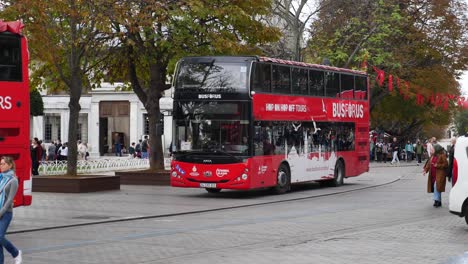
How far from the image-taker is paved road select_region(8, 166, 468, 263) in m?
13.4

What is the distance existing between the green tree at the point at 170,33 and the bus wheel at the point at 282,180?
5.12m

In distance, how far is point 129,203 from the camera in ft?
82.0

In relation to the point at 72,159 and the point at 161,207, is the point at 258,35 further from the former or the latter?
the point at 161,207

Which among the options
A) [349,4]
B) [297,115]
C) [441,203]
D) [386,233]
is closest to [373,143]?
[349,4]

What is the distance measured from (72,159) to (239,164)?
6545 millimetres

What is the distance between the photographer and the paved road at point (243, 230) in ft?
43.8

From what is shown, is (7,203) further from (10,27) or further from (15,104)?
(10,27)

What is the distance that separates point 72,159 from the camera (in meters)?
29.6

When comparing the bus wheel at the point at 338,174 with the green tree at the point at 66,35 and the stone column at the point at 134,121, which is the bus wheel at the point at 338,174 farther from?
the stone column at the point at 134,121

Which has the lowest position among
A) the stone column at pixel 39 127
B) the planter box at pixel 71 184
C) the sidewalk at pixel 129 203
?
the sidewalk at pixel 129 203

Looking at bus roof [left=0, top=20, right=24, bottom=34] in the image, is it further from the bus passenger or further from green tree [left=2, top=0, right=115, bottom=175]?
the bus passenger

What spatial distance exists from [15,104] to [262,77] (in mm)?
10921

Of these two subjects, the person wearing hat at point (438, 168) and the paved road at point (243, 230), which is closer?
the paved road at point (243, 230)

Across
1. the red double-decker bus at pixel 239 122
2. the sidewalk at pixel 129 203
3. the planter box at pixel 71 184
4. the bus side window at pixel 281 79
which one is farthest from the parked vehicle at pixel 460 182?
the planter box at pixel 71 184
